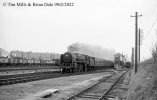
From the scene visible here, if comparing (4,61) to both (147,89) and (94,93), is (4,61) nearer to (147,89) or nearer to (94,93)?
(94,93)

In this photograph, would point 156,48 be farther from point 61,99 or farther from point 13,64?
point 13,64

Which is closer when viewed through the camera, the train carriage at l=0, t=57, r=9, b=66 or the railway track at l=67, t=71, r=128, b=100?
the railway track at l=67, t=71, r=128, b=100

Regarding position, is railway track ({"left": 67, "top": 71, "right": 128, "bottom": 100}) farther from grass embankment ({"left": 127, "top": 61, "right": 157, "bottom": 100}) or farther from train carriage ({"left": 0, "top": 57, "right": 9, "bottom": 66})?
train carriage ({"left": 0, "top": 57, "right": 9, "bottom": 66})

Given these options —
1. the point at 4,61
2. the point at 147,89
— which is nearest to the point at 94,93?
the point at 147,89

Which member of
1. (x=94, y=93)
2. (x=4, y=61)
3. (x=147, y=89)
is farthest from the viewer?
(x=4, y=61)

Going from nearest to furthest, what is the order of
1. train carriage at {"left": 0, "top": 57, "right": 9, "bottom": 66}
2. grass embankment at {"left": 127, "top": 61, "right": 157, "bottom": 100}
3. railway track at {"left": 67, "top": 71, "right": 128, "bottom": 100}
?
grass embankment at {"left": 127, "top": 61, "right": 157, "bottom": 100} < railway track at {"left": 67, "top": 71, "right": 128, "bottom": 100} < train carriage at {"left": 0, "top": 57, "right": 9, "bottom": 66}

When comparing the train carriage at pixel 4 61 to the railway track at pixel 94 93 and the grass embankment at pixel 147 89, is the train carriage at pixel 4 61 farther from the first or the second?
the grass embankment at pixel 147 89

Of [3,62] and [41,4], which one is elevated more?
[41,4]

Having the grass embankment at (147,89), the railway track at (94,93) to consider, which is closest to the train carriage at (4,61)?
the railway track at (94,93)

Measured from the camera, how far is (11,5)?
377 inches

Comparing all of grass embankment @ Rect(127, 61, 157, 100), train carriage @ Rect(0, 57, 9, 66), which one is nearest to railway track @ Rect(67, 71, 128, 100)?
grass embankment @ Rect(127, 61, 157, 100)

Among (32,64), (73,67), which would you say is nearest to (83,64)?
(73,67)

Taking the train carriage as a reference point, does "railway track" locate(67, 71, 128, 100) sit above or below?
below

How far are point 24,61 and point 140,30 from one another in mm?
22347
